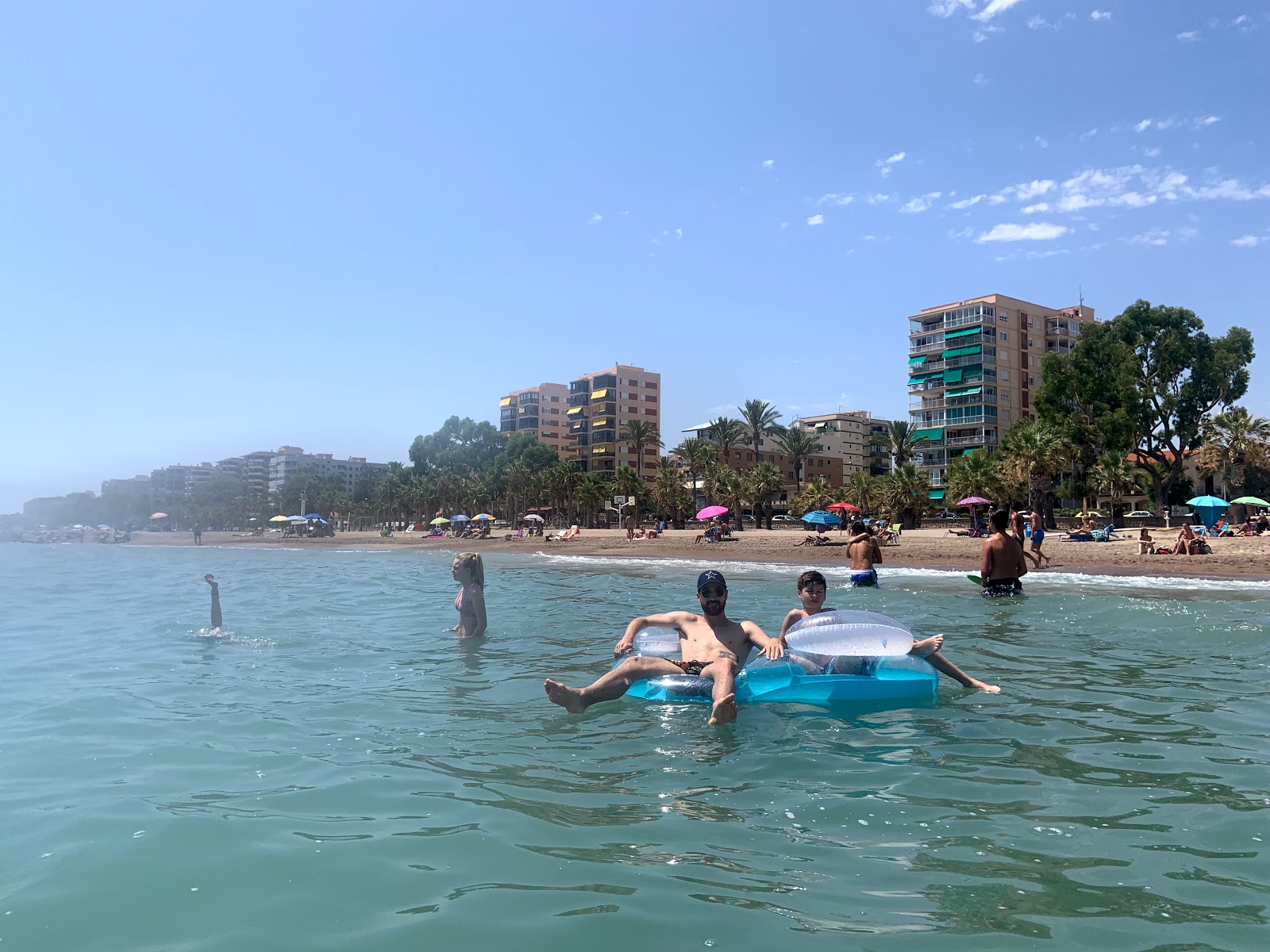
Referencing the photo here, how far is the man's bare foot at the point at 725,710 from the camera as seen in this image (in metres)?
5.48

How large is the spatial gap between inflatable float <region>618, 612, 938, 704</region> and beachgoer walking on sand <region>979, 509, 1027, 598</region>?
24.0 feet

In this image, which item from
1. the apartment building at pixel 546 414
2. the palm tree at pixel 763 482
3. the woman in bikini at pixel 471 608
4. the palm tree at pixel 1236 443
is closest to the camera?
the woman in bikini at pixel 471 608

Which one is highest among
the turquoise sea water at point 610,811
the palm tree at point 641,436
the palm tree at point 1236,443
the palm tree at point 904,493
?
the palm tree at point 641,436

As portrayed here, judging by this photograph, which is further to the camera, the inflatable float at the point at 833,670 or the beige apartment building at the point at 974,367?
the beige apartment building at the point at 974,367

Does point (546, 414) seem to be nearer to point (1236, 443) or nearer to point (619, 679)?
point (1236, 443)

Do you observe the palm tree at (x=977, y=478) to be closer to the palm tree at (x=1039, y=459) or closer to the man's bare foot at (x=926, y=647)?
the palm tree at (x=1039, y=459)

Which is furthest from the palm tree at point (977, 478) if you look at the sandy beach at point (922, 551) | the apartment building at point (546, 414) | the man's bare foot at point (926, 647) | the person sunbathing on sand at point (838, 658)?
the apartment building at point (546, 414)

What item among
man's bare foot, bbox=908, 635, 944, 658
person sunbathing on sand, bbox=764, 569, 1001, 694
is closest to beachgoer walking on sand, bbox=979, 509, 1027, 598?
person sunbathing on sand, bbox=764, 569, 1001, 694

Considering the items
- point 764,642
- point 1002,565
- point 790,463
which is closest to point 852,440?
point 790,463

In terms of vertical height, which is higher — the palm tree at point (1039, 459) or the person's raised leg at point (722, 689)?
the palm tree at point (1039, 459)

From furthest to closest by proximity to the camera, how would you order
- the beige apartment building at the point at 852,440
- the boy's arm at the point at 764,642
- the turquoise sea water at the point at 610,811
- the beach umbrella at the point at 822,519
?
the beige apartment building at the point at 852,440 → the beach umbrella at the point at 822,519 → the boy's arm at the point at 764,642 → the turquoise sea water at the point at 610,811

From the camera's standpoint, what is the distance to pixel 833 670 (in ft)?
20.0

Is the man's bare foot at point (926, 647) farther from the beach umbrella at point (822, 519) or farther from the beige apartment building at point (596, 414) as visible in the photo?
the beige apartment building at point (596, 414)

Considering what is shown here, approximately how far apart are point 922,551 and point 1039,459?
45.1ft
